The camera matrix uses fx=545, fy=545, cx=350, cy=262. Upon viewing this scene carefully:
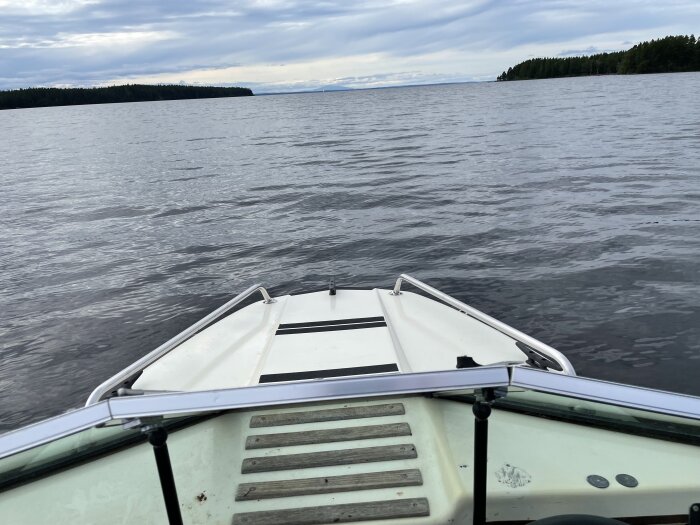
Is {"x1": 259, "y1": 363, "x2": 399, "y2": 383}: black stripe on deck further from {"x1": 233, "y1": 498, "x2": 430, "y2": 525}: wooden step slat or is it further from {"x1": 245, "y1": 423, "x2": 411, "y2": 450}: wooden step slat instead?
{"x1": 233, "y1": 498, "x2": 430, "y2": 525}: wooden step slat

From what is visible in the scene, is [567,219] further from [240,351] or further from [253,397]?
[253,397]

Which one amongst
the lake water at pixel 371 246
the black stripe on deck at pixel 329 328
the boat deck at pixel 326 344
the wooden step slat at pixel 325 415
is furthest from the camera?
the lake water at pixel 371 246

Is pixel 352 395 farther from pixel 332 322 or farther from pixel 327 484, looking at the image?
pixel 332 322

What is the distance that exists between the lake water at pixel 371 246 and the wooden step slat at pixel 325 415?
4.90m

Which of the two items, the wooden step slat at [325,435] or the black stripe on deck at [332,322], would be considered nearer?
the wooden step slat at [325,435]

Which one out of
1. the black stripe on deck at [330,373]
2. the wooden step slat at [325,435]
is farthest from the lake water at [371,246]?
the wooden step slat at [325,435]

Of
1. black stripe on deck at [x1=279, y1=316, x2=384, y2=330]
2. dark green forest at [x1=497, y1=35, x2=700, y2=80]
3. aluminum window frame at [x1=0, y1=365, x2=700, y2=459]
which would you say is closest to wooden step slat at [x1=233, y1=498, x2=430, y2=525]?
aluminum window frame at [x1=0, y1=365, x2=700, y2=459]

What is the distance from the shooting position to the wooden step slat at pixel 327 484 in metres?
2.78

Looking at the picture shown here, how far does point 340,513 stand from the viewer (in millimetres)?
2650

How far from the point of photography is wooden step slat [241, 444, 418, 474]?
9.71 feet

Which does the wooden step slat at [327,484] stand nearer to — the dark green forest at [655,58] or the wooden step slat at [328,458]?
the wooden step slat at [328,458]

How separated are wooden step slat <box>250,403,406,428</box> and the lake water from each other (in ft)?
16.1

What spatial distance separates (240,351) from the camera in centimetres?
509

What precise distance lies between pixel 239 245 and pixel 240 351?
934cm
